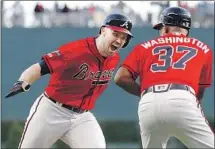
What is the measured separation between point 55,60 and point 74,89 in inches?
14.1

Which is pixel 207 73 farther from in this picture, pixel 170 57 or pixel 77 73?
pixel 77 73

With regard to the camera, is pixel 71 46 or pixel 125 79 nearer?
pixel 125 79

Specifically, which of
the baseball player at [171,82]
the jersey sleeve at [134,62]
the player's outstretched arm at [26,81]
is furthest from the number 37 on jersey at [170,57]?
the player's outstretched arm at [26,81]

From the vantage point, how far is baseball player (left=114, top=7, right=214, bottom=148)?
18.1 ft

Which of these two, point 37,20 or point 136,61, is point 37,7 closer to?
point 37,20

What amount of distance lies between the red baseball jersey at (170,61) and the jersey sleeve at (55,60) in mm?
741

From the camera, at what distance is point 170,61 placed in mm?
5703

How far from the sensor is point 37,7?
14.9 metres

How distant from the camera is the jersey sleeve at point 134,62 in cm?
585

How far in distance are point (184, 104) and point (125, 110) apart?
39.9 ft

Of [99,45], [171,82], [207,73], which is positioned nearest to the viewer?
[171,82]

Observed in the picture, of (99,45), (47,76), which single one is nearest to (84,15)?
(47,76)

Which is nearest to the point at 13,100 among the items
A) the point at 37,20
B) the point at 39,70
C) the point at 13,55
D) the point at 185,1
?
the point at 13,55

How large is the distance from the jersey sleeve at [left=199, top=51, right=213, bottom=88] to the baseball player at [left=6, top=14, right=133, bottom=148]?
0.89m
